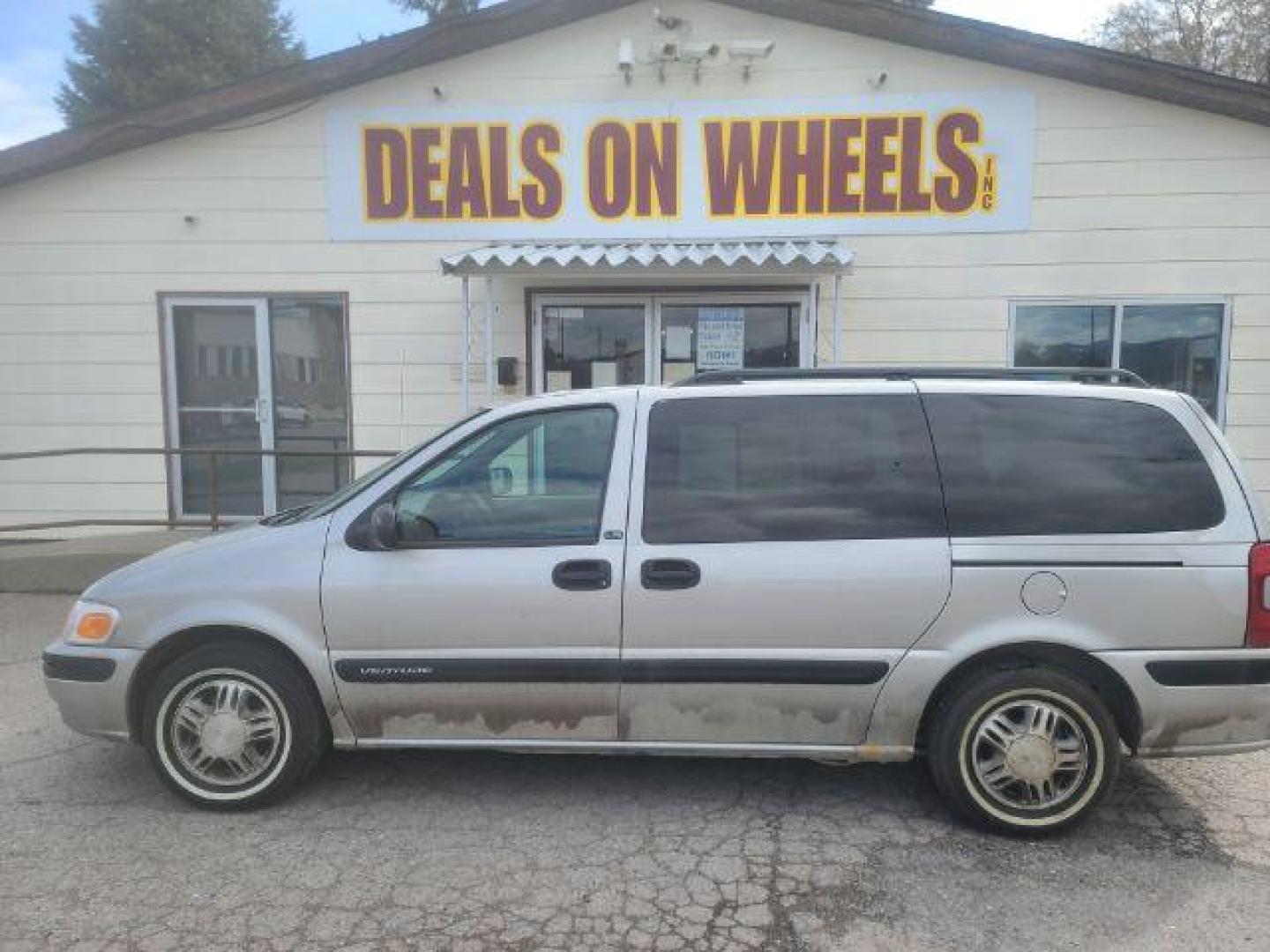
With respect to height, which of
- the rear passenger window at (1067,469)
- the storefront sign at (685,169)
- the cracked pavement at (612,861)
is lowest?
the cracked pavement at (612,861)

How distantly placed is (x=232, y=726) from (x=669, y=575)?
1775 millimetres

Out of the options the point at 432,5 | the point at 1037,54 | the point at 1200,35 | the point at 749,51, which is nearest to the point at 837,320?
the point at 749,51

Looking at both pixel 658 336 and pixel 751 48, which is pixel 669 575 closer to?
pixel 658 336

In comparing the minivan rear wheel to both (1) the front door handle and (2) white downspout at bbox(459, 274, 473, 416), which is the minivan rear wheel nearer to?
(1) the front door handle

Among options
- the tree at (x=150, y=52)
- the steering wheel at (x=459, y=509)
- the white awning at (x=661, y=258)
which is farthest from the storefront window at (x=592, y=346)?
the tree at (x=150, y=52)

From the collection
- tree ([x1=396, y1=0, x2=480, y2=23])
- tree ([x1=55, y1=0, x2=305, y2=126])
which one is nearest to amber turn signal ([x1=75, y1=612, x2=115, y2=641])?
tree ([x1=55, y1=0, x2=305, y2=126])

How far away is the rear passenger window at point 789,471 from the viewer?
11.4 feet

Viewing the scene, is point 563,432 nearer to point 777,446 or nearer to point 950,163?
point 777,446

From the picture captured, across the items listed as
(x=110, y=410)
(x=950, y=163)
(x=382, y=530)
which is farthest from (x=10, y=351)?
(x=950, y=163)

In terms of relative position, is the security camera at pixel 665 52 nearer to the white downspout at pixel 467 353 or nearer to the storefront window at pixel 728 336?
the storefront window at pixel 728 336

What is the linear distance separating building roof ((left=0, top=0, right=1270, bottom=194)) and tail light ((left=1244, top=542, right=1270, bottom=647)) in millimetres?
5296

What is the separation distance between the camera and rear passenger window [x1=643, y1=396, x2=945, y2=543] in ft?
11.4

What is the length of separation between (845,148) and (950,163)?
849 mm

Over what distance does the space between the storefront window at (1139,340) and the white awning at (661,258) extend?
1.85 meters
